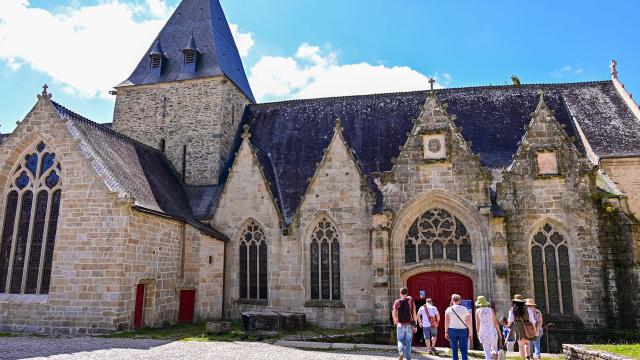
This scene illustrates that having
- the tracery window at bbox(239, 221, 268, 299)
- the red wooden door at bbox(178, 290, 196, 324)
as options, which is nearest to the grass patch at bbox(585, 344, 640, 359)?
the tracery window at bbox(239, 221, 268, 299)

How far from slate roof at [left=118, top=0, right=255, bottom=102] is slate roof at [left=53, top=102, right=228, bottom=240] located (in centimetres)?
465

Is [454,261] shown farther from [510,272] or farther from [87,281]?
[87,281]

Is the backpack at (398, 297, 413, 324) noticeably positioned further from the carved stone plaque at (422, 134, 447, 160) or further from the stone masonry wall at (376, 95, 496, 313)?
the carved stone plaque at (422, 134, 447, 160)

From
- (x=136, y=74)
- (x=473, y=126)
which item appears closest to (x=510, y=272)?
(x=473, y=126)

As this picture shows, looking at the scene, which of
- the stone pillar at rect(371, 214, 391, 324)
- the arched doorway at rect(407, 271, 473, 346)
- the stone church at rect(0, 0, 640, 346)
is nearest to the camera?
the stone church at rect(0, 0, 640, 346)

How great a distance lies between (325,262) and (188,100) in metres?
10.6

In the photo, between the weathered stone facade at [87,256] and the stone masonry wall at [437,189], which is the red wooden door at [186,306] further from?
the stone masonry wall at [437,189]

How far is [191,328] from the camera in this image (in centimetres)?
1577

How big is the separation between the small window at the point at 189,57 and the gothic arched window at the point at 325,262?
11.3 metres

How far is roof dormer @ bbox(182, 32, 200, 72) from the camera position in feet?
75.5

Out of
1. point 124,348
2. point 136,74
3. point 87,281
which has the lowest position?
point 124,348

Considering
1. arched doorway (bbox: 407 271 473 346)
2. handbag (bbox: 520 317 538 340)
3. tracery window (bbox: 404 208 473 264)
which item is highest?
tracery window (bbox: 404 208 473 264)

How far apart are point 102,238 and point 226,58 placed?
12.3 meters

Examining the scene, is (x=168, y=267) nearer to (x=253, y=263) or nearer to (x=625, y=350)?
(x=253, y=263)
